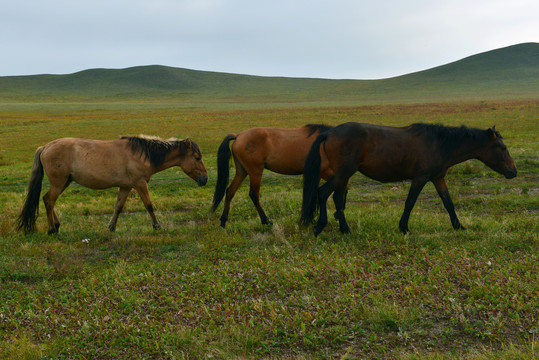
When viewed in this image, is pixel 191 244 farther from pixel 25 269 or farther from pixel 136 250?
pixel 25 269

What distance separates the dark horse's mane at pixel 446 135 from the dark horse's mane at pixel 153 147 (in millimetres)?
4791

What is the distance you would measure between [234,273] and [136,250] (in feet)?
7.40

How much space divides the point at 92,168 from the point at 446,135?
22.5ft

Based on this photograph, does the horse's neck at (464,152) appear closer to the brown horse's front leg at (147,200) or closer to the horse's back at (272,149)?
the horse's back at (272,149)

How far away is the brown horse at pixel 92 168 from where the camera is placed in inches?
339

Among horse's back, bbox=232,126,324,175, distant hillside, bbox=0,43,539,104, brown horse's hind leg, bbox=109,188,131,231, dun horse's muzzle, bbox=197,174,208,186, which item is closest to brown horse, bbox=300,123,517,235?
horse's back, bbox=232,126,324,175

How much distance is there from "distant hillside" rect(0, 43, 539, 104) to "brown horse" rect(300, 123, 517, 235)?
108069 mm

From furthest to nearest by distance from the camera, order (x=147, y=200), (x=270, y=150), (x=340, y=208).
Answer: (x=270, y=150) < (x=147, y=200) < (x=340, y=208)

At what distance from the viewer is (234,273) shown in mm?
6082

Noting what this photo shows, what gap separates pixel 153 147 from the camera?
9383 millimetres

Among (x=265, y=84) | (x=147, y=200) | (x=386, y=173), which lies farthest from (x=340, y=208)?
(x=265, y=84)

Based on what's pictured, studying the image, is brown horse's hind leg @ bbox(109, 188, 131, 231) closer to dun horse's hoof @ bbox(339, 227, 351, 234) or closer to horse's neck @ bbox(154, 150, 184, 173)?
horse's neck @ bbox(154, 150, 184, 173)

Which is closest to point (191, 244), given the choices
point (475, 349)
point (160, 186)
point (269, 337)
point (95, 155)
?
point (95, 155)

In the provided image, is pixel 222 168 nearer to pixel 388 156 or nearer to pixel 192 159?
pixel 192 159
